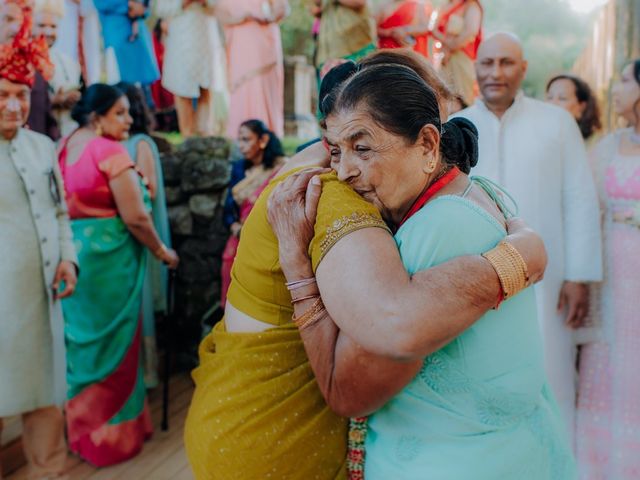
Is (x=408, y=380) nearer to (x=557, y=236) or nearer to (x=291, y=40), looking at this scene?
(x=557, y=236)

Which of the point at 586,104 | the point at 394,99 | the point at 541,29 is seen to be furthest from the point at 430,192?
the point at 541,29

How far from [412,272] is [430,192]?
0.22 m

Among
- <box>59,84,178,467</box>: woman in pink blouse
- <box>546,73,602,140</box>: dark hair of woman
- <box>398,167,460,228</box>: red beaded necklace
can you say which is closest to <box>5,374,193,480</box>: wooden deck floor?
<box>59,84,178,467</box>: woman in pink blouse

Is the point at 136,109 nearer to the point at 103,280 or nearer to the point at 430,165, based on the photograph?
the point at 103,280

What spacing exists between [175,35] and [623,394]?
184 inches

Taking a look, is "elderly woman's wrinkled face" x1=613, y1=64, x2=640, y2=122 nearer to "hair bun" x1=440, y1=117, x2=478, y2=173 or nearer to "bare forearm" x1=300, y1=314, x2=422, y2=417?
"hair bun" x1=440, y1=117, x2=478, y2=173

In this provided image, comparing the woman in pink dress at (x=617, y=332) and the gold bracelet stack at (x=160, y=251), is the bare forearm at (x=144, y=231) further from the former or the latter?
the woman in pink dress at (x=617, y=332)

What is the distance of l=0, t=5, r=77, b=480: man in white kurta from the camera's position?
2713 millimetres

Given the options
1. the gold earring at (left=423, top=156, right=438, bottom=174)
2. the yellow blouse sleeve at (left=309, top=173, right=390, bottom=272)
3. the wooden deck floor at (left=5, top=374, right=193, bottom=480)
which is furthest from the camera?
the wooden deck floor at (left=5, top=374, right=193, bottom=480)

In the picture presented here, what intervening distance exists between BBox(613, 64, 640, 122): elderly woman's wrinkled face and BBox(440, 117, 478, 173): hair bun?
2.12 metres

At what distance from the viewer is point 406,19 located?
4859mm

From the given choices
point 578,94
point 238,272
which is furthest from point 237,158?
point 238,272

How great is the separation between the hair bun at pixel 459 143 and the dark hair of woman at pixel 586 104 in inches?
140

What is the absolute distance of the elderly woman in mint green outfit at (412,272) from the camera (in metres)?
1.16
